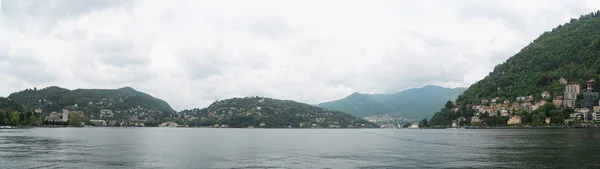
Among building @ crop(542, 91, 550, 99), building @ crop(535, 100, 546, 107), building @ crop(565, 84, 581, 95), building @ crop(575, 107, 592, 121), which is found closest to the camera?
building @ crop(575, 107, 592, 121)

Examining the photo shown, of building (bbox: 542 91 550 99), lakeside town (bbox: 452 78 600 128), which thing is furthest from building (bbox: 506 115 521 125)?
building (bbox: 542 91 550 99)

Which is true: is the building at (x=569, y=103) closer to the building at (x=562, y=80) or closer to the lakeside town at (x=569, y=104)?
the lakeside town at (x=569, y=104)

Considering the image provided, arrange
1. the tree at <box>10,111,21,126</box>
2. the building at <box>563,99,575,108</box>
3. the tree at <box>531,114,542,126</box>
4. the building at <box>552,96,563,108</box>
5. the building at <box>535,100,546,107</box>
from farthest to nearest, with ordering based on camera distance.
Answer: the tree at <box>10,111,21,126</box> → the building at <box>535,100,546,107</box> → the building at <box>552,96,563,108</box> → the building at <box>563,99,575,108</box> → the tree at <box>531,114,542,126</box>

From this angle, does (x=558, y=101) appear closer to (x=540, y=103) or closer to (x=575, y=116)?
(x=540, y=103)

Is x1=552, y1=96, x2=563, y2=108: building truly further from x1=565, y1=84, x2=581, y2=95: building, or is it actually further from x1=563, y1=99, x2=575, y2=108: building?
x1=565, y1=84, x2=581, y2=95: building

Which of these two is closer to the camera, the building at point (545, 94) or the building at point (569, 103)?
the building at point (569, 103)

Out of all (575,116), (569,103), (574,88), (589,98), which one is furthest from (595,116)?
(574,88)

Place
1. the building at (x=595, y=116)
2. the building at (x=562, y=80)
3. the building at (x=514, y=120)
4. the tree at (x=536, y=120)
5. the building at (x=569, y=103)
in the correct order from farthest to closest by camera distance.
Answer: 1. the building at (x=562, y=80)
2. the building at (x=514, y=120)
3. the building at (x=569, y=103)
4. the tree at (x=536, y=120)
5. the building at (x=595, y=116)

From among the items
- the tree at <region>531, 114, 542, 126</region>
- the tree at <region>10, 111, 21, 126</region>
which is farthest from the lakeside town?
the tree at <region>10, 111, 21, 126</region>

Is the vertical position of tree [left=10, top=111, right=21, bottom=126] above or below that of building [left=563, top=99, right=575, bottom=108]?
below

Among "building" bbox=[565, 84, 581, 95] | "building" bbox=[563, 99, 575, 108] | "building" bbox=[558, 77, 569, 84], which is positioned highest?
"building" bbox=[558, 77, 569, 84]

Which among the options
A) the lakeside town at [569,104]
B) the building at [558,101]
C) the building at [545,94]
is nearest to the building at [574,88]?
the lakeside town at [569,104]

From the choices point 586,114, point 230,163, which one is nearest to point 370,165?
point 230,163

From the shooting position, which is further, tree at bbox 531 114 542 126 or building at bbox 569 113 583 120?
tree at bbox 531 114 542 126
